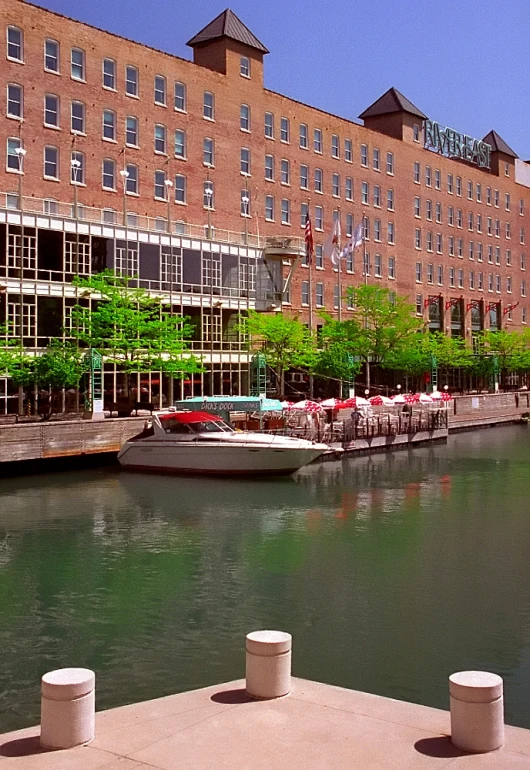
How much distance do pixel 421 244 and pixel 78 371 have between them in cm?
5183

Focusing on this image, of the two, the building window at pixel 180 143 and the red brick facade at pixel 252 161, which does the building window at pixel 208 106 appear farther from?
the building window at pixel 180 143

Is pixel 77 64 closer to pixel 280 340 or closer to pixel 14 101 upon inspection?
pixel 14 101

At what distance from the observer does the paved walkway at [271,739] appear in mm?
8805

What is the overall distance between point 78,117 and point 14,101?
4.77 m

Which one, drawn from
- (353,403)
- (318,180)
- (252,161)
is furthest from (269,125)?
(353,403)

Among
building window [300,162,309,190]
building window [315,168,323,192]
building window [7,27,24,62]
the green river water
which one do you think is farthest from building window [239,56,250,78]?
the green river water

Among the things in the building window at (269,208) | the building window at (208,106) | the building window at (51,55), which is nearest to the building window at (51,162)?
the building window at (51,55)

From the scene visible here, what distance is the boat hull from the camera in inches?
1687

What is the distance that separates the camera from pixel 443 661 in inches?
630

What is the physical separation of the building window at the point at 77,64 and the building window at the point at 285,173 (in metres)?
20.3

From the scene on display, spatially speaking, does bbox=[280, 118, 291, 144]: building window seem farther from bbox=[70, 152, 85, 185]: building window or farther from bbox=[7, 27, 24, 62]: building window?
bbox=[7, 27, 24, 62]: building window

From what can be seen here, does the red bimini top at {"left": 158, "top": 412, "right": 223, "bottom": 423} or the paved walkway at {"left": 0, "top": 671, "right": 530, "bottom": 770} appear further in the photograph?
the red bimini top at {"left": 158, "top": 412, "right": 223, "bottom": 423}

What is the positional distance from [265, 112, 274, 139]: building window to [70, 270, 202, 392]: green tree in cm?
2313

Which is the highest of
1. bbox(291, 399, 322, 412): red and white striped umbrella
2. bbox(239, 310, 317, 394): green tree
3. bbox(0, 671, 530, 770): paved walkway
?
bbox(239, 310, 317, 394): green tree
